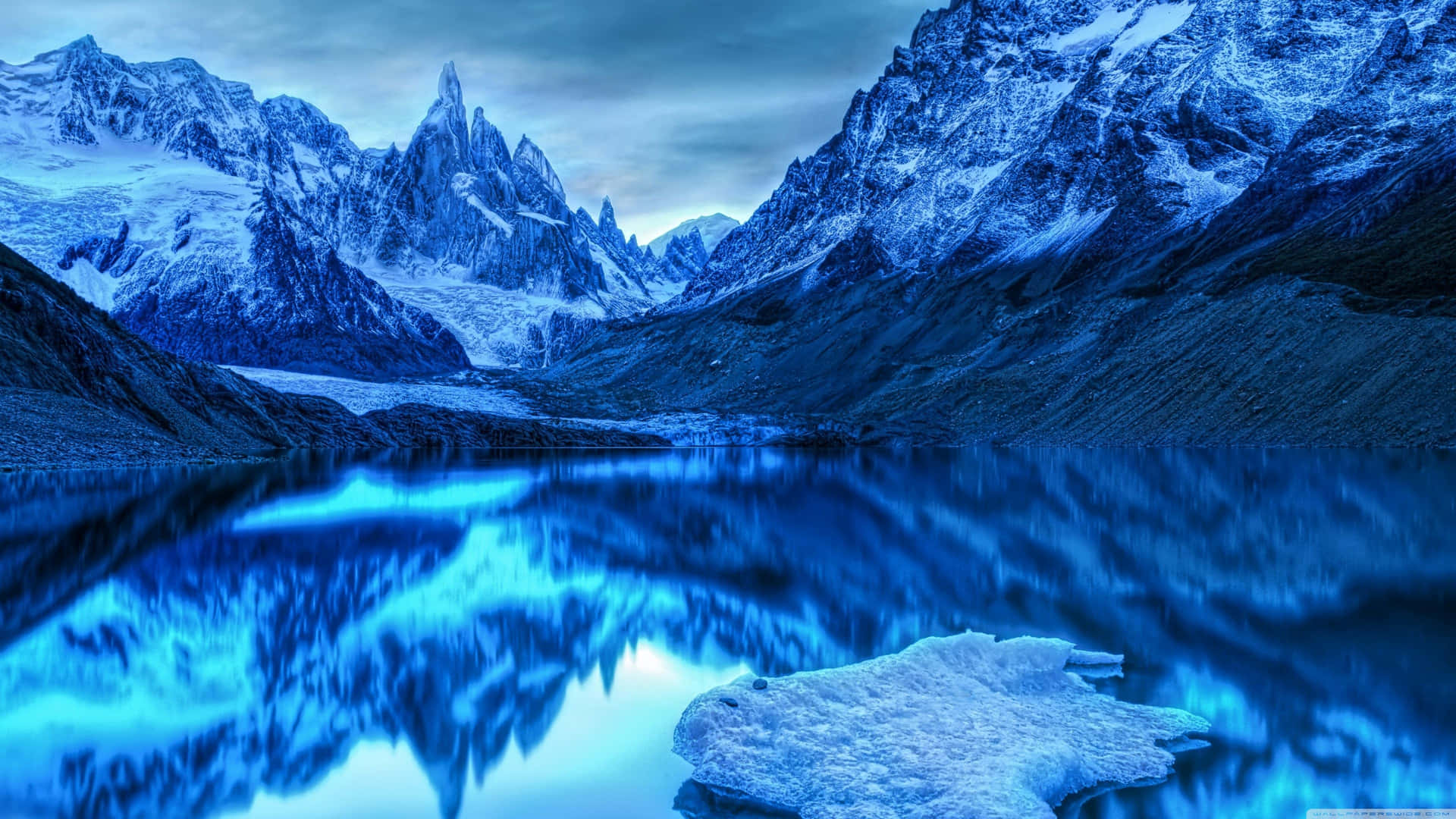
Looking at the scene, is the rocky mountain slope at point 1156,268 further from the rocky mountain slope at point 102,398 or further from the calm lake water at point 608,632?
the rocky mountain slope at point 102,398

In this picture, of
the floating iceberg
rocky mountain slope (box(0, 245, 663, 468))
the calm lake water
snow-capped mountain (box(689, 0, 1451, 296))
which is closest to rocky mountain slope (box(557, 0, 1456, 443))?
snow-capped mountain (box(689, 0, 1451, 296))

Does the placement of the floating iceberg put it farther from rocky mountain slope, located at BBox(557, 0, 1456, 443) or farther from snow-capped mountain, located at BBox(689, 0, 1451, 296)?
snow-capped mountain, located at BBox(689, 0, 1451, 296)

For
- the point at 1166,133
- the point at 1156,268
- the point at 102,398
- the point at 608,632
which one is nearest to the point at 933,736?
the point at 608,632

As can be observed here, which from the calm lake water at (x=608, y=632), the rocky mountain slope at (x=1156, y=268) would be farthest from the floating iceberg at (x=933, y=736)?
the rocky mountain slope at (x=1156, y=268)

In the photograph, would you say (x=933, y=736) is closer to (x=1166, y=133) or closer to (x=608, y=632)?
(x=608, y=632)

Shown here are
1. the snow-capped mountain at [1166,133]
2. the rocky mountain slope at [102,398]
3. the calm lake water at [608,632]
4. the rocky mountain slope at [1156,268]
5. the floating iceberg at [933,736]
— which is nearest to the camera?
the floating iceberg at [933,736]
